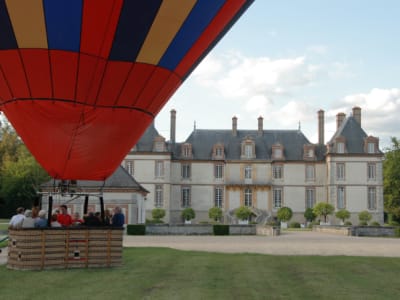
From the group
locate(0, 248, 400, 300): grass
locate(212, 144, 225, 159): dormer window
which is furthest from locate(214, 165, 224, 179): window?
locate(0, 248, 400, 300): grass

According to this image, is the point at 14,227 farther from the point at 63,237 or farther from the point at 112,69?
the point at 112,69

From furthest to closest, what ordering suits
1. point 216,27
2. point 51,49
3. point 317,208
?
point 317,208, point 216,27, point 51,49

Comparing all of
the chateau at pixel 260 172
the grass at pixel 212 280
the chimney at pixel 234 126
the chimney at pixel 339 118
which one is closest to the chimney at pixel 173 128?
the chateau at pixel 260 172

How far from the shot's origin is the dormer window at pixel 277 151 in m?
49.1

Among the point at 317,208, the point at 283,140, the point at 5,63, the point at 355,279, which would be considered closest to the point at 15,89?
the point at 5,63

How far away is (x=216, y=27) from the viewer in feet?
28.0

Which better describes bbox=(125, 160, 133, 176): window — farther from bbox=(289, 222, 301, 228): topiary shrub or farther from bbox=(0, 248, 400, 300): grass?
bbox=(0, 248, 400, 300): grass

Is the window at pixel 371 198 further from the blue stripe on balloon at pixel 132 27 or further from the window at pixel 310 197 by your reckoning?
the blue stripe on balloon at pixel 132 27

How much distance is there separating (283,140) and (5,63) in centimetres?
4347

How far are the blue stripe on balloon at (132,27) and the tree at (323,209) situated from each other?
126 ft

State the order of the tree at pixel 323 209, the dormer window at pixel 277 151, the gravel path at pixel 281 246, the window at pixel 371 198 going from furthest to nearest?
1. the dormer window at pixel 277 151
2. the window at pixel 371 198
3. the tree at pixel 323 209
4. the gravel path at pixel 281 246

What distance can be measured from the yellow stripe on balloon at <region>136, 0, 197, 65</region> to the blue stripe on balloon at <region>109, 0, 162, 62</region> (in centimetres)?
8

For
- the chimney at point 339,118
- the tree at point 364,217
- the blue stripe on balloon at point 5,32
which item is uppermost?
the chimney at point 339,118

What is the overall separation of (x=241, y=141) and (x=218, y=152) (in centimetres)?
228
